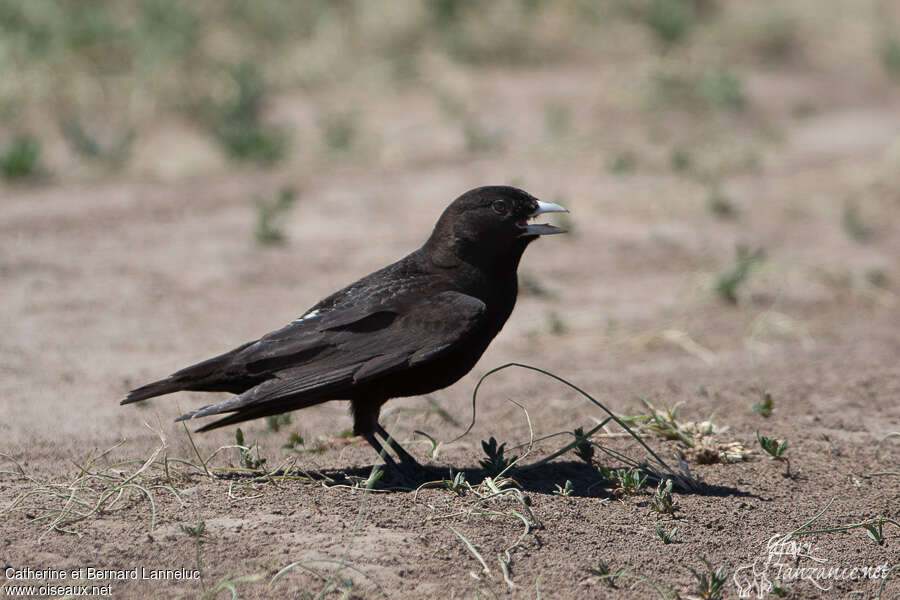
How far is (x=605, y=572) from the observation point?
3.46m

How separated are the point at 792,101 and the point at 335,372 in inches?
366

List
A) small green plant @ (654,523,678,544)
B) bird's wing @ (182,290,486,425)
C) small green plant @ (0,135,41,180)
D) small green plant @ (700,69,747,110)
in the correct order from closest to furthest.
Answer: small green plant @ (654,523,678,544)
bird's wing @ (182,290,486,425)
small green plant @ (0,135,41,180)
small green plant @ (700,69,747,110)

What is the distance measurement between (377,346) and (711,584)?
1.50 m

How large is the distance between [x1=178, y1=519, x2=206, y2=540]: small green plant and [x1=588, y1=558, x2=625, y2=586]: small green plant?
3.97ft

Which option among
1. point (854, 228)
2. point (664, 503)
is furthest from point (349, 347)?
point (854, 228)

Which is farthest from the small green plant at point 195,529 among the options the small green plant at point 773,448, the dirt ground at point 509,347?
the small green plant at point 773,448

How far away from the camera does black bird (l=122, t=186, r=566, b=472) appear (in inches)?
164

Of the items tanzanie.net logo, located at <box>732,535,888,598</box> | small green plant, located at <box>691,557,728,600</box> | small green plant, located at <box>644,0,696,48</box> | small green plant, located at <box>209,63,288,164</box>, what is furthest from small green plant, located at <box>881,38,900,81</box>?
small green plant, located at <box>691,557,728,600</box>

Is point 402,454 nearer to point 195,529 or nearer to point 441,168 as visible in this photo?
point 195,529

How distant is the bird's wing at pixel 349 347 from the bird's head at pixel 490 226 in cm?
32

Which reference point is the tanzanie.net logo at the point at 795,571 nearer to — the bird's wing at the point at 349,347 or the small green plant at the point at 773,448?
the small green plant at the point at 773,448

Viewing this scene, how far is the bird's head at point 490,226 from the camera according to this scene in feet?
15.2

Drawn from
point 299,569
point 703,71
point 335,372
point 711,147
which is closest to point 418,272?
point 335,372

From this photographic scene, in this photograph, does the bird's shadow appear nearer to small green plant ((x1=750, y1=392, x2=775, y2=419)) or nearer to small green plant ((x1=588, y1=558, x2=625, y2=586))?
small green plant ((x1=588, y1=558, x2=625, y2=586))
